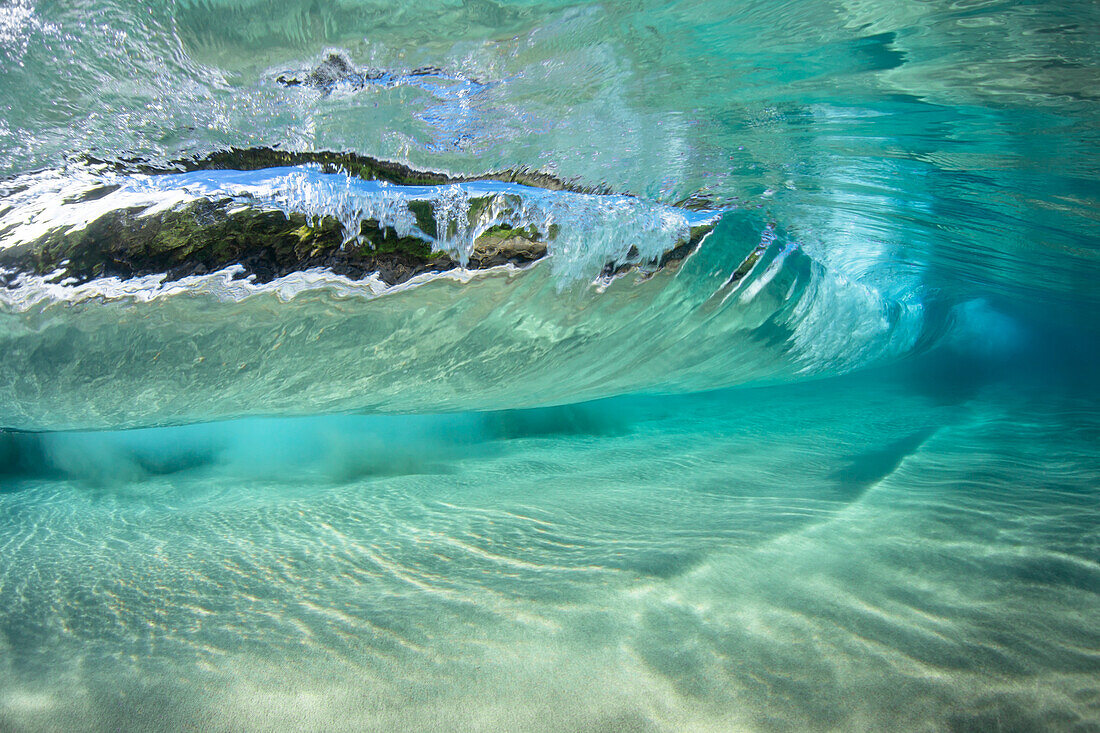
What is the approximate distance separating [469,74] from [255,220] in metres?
2.71

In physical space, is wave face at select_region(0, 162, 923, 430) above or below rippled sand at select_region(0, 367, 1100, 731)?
above

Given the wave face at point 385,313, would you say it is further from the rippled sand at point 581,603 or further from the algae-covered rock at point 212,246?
the rippled sand at point 581,603

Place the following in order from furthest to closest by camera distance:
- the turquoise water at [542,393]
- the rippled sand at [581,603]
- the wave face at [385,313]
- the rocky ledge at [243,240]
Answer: the wave face at [385,313] → the rocky ledge at [243,240] → the turquoise water at [542,393] → the rippled sand at [581,603]

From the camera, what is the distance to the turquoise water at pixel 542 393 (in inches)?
75.9

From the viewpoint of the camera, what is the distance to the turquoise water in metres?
1.93

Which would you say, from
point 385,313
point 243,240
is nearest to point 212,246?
point 243,240

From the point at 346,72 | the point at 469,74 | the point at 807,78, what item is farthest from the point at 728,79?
the point at 346,72

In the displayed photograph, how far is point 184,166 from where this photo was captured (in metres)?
4.23

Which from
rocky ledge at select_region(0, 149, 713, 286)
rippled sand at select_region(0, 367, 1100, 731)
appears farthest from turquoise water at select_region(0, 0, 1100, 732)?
rocky ledge at select_region(0, 149, 713, 286)

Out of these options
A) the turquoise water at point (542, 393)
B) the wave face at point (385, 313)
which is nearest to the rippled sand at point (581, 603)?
the turquoise water at point (542, 393)

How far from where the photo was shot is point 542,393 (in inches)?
348

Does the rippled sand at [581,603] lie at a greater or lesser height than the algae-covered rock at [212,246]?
lesser

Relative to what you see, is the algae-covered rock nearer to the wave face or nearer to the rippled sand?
the wave face

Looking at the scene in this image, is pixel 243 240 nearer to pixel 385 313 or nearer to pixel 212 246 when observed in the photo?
pixel 212 246
